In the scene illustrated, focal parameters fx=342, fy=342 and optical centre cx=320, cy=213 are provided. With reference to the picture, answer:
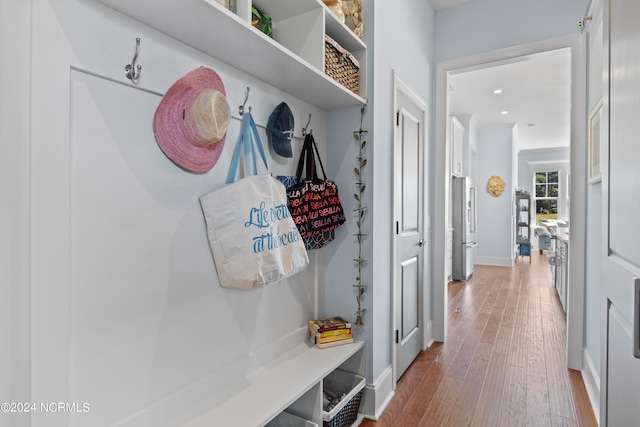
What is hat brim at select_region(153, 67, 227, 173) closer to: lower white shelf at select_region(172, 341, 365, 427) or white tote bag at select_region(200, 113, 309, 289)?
white tote bag at select_region(200, 113, 309, 289)

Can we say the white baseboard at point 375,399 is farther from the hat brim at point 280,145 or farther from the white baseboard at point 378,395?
the hat brim at point 280,145

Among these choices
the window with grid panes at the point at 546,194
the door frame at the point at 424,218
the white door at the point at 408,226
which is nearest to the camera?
the door frame at the point at 424,218

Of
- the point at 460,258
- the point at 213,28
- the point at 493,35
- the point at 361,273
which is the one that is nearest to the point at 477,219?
the point at 460,258

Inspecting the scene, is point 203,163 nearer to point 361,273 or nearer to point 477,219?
point 361,273

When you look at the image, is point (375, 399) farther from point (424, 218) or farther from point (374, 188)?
point (424, 218)

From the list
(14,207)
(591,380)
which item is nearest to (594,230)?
(591,380)

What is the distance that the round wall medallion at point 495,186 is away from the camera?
22.5 feet

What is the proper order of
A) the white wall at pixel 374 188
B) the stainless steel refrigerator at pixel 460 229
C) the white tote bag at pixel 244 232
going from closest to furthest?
the white tote bag at pixel 244 232 < the white wall at pixel 374 188 < the stainless steel refrigerator at pixel 460 229

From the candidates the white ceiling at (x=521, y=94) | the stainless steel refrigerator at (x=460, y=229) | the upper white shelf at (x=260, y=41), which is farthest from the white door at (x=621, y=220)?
the stainless steel refrigerator at (x=460, y=229)

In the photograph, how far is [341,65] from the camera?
66.7 inches

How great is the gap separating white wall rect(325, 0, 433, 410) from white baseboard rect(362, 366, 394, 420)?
37 millimetres

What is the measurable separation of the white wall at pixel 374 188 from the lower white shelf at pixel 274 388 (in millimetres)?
224

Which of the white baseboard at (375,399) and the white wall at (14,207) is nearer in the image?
the white wall at (14,207)

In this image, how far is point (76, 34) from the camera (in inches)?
35.0
